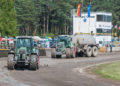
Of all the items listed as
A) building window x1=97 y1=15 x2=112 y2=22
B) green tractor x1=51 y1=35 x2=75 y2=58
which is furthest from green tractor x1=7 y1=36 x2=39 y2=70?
building window x1=97 y1=15 x2=112 y2=22

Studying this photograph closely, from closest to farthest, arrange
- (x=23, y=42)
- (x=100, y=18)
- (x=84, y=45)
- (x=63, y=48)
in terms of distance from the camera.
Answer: (x=23, y=42) → (x=63, y=48) → (x=84, y=45) → (x=100, y=18)

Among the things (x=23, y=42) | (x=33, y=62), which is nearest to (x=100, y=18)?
(x=23, y=42)

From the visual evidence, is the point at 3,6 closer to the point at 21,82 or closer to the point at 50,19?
the point at 50,19

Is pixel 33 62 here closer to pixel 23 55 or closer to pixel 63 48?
pixel 23 55

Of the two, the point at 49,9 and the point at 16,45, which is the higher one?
the point at 49,9

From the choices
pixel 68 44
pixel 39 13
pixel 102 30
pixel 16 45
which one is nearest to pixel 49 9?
pixel 39 13

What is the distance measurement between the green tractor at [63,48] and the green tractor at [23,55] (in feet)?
31.9

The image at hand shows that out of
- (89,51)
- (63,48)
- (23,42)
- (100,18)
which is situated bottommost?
(89,51)

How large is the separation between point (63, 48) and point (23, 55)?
11.6 metres

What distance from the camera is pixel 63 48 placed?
29891 mm

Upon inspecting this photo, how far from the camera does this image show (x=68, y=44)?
1187 inches

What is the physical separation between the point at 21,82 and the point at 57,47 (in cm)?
1662

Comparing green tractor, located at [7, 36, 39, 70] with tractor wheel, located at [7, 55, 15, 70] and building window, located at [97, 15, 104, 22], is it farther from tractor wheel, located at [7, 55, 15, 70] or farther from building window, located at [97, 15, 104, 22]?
building window, located at [97, 15, 104, 22]

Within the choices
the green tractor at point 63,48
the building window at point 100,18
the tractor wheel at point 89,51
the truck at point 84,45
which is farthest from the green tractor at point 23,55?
the building window at point 100,18
